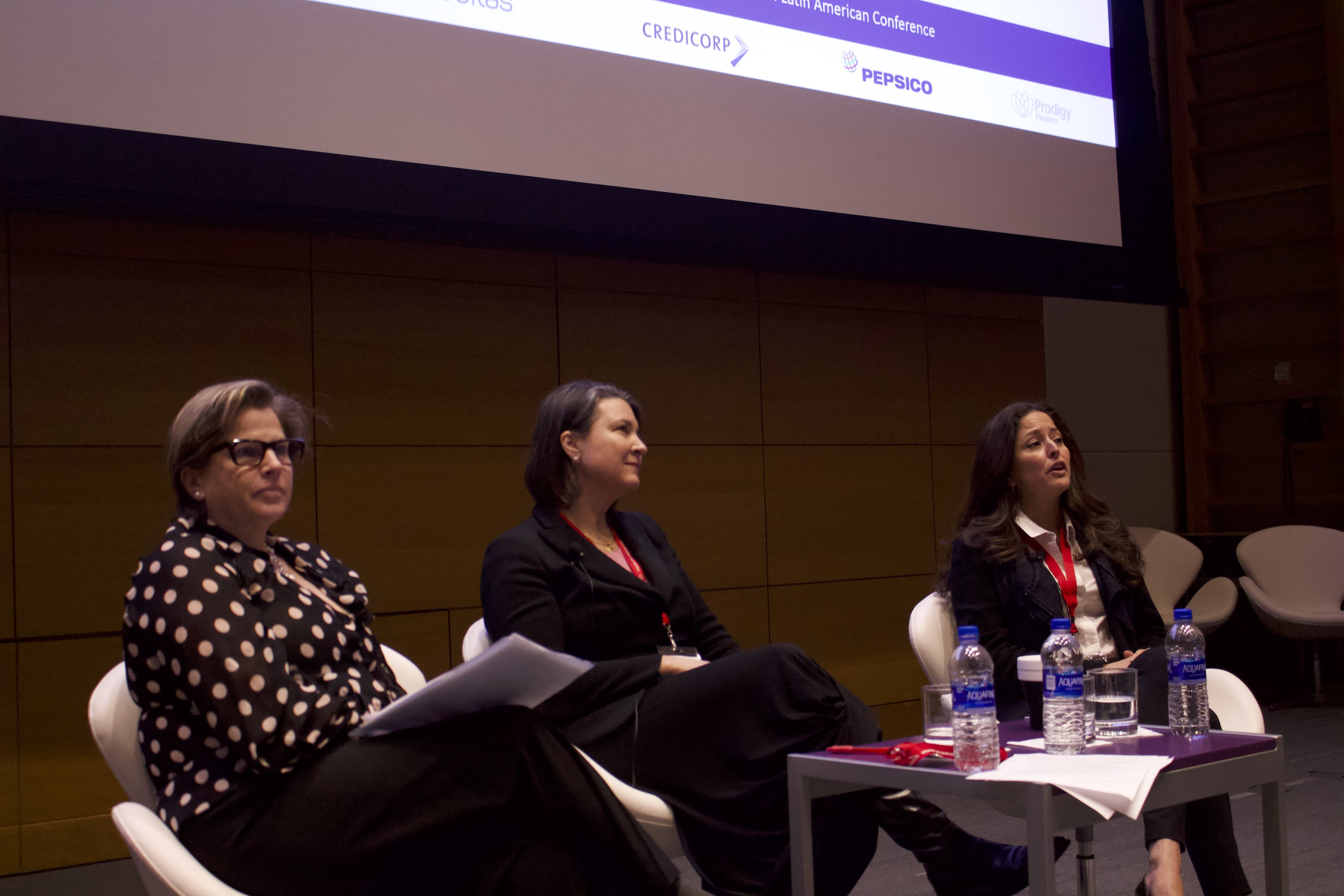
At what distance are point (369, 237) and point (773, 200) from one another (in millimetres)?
1393

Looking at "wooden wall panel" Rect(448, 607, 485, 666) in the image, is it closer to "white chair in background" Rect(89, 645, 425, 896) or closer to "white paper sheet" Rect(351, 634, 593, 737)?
"white chair in background" Rect(89, 645, 425, 896)

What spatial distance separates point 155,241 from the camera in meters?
3.53

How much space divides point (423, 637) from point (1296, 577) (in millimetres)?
4212

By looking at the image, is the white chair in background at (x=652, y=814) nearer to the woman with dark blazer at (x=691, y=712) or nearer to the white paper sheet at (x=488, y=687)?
the woman with dark blazer at (x=691, y=712)

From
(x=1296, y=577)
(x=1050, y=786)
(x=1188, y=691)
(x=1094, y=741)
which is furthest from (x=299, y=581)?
(x=1296, y=577)

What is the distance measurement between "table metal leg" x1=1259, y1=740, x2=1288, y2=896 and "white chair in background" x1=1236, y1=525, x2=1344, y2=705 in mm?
3864

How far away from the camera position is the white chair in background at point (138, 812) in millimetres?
1568

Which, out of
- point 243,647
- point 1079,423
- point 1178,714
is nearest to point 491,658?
point 243,647

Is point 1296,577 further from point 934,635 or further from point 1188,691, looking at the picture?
Result: point 1188,691

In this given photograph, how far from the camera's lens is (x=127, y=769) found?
1780 mm

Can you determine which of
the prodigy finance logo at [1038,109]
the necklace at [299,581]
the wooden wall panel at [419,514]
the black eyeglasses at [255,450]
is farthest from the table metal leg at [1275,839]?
the prodigy finance logo at [1038,109]

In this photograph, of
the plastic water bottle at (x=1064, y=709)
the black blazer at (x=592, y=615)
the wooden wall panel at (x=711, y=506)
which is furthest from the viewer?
the wooden wall panel at (x=711, y=506)

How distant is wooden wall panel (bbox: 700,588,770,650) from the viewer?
14.8 feet

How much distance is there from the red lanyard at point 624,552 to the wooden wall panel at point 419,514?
3.75ft
